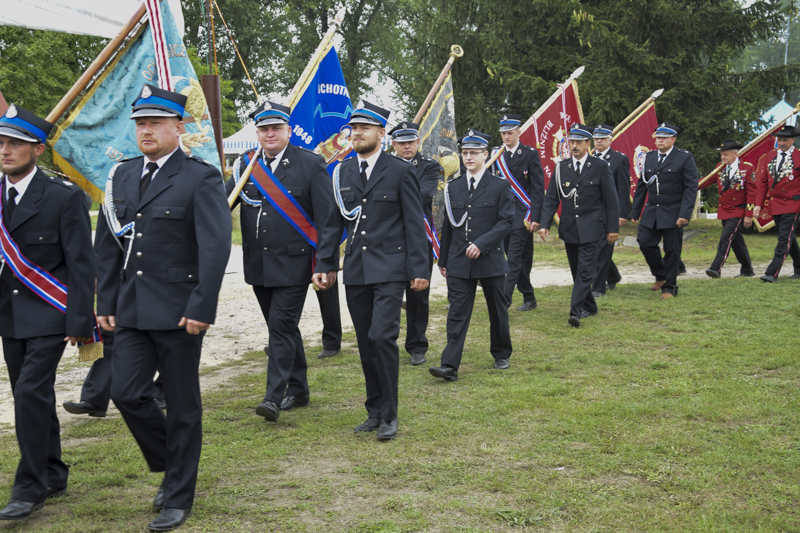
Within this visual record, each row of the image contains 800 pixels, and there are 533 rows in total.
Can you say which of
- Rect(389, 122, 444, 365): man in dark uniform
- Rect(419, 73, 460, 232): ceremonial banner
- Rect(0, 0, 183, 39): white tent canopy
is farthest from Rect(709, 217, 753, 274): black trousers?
Rect(0, 0, 183, 39): white tent canopy

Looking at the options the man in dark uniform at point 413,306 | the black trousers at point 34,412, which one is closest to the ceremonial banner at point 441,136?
the man in dark uniform at point 413,306

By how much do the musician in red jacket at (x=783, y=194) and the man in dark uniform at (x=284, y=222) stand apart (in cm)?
858

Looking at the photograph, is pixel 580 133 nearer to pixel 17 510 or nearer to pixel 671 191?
pixel 671 191

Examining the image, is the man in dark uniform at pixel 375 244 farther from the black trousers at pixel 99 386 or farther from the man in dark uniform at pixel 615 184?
the man in dark uniform at pixel 615 184

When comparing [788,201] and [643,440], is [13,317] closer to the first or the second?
[643,440]

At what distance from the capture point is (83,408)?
568cm

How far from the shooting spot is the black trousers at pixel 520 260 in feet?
32.6

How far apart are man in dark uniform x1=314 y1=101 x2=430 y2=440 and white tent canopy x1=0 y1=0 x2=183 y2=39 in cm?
201

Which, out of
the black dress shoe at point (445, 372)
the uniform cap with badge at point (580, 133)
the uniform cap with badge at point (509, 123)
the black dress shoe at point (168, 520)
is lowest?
the black dress shoe at point (168, 520)

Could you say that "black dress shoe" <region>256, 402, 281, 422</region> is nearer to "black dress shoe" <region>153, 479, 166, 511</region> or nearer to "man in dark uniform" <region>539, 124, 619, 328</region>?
"black dress shoe" <region>153, 479, 166, 511</region>

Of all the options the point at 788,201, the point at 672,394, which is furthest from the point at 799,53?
the point at 672,394

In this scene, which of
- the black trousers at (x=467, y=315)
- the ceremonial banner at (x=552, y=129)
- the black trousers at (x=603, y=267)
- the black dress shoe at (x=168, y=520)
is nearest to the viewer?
the black dress shoe at (x=168, y=520)

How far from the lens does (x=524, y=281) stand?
10422mm

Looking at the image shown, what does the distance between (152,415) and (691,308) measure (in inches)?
303
